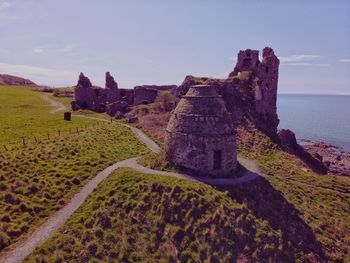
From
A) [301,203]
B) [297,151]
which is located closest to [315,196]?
[301,203]

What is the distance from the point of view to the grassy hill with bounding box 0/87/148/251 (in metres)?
22.4

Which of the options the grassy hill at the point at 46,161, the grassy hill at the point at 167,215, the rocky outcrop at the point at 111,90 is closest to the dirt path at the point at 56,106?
the rocky outcrop at the point at 111,90

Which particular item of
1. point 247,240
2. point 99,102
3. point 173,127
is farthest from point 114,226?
point 99,102

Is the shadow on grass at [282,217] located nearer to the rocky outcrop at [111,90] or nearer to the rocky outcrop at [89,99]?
the rocky outcrop at [89,99]

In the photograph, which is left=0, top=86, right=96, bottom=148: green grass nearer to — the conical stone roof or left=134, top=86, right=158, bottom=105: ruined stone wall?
left=134, top=86, right=158, bottom=105: ruined stone wall

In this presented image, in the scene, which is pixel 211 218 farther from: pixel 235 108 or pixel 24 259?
pixel 235 108

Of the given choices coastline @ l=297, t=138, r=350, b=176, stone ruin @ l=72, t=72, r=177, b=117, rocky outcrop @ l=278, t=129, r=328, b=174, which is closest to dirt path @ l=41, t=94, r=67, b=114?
stone ruin @ l=72, t=72, r=177, b=117

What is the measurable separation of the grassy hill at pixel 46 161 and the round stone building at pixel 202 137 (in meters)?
7.71

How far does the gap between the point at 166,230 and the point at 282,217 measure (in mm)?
10078

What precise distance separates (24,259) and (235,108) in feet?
131

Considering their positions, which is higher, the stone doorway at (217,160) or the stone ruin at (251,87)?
the stone ruin at (251,87)

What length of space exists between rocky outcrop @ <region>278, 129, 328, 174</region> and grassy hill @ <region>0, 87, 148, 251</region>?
88.4 feet

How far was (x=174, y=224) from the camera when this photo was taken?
21.6 meters

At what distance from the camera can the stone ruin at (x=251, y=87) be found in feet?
168
